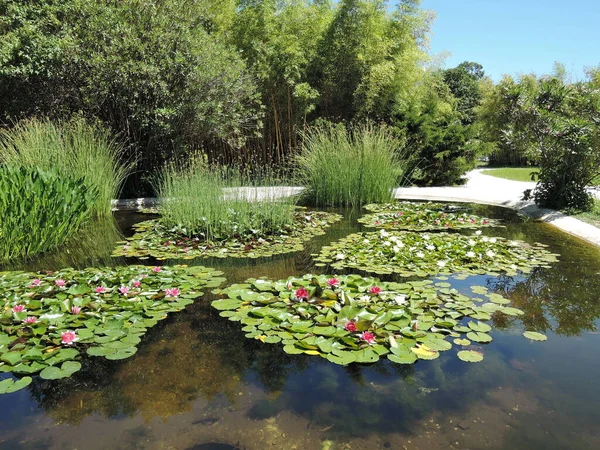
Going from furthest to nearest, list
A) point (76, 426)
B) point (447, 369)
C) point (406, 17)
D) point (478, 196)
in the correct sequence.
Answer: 1. point (406, 17)
2. point (478, 196)
3. point (447, 369)
4. point (76, 426)

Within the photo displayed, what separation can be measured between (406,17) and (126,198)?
7.73m

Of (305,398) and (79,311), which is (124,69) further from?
(305,398)

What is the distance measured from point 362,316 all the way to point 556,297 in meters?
1.58

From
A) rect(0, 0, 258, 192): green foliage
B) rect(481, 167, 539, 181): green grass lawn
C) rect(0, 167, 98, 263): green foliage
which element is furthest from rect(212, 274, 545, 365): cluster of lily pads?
rect(481, 167, 539, 181): green grass lawn

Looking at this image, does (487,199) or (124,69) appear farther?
(487,199)

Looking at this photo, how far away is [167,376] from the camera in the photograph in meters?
2.20

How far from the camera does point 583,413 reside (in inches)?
73.7

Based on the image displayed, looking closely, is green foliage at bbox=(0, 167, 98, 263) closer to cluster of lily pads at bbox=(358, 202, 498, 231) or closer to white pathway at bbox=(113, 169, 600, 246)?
white pathway at bbox=(113, 169, 600, 246)

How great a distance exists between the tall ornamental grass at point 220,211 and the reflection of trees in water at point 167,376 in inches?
94.5

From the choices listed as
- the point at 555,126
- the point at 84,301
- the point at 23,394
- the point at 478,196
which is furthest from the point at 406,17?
the point at 23,394

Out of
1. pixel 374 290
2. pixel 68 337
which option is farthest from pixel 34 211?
pixel 374 290

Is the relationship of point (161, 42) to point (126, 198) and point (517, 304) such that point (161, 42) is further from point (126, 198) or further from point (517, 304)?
point (517, 304)

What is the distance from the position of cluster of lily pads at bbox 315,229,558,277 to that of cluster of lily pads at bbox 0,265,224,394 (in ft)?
4.19

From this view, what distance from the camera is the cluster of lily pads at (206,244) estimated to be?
14.7 feet
